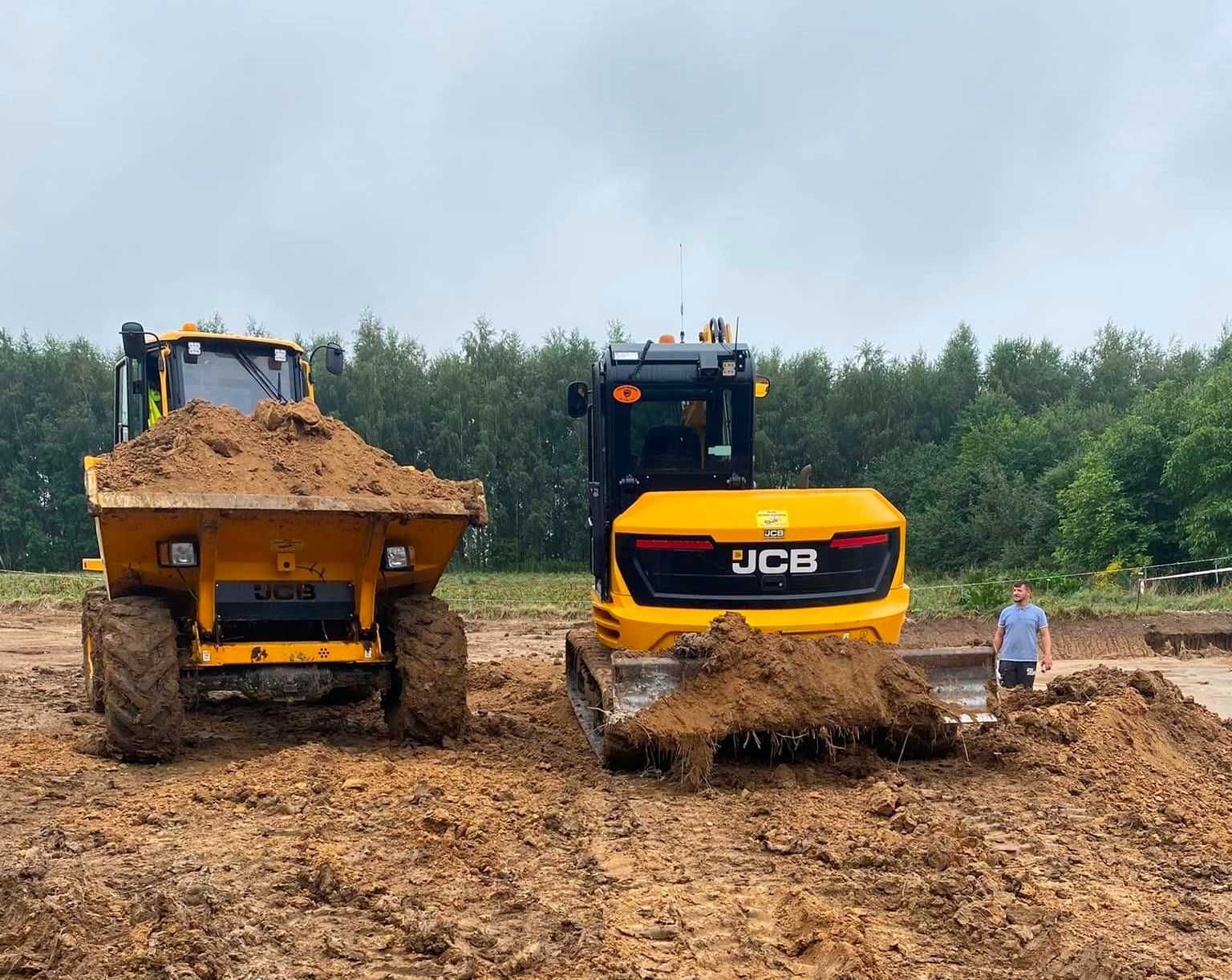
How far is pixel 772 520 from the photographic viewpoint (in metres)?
6.55

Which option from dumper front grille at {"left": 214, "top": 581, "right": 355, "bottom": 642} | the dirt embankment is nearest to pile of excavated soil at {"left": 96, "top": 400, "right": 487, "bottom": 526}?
dumper front grille at {"left": 214, "top": 581, "right": 355, "bottom": 642}

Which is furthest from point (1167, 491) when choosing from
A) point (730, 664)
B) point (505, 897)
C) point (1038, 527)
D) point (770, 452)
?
point (505, 897)

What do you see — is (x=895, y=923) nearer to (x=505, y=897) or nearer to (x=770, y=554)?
(x=505, y=897)

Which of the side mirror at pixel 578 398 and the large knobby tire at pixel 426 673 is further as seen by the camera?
the side mirror at pixel 578 398

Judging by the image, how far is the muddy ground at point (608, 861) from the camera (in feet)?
12.0

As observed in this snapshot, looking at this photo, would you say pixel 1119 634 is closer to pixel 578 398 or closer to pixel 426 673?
pixel 578 398

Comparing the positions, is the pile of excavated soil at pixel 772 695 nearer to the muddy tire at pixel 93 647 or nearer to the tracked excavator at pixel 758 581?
the tracked excavator at pixel 758 581

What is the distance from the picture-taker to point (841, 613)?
262 inches

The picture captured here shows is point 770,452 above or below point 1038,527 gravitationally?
above

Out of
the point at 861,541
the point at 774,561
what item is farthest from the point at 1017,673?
the point at 774,561

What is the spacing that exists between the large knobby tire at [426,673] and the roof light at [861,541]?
2.45 meters

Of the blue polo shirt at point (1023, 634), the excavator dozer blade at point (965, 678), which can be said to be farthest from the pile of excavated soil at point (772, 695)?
the blue polo shirt at point (1023, 634)

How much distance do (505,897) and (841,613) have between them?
3094mm

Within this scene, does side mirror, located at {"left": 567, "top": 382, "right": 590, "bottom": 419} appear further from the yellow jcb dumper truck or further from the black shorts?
the black shorts
